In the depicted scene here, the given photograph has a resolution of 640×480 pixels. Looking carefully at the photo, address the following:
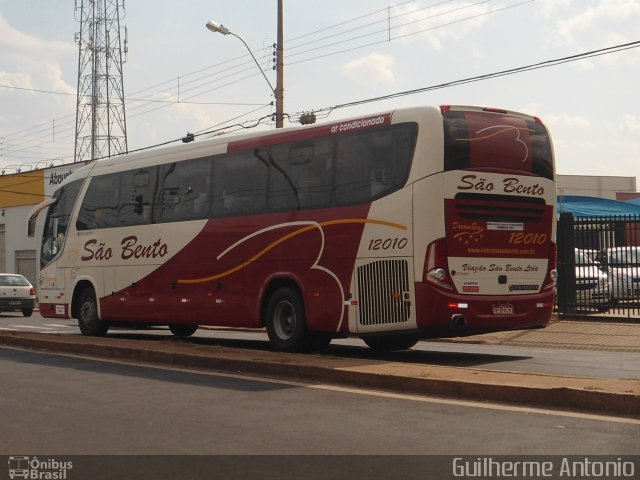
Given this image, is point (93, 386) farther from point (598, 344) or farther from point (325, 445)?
point (598, 344)

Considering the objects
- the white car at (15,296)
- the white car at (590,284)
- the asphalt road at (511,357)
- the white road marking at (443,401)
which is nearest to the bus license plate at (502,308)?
the asphalt road at (511,357)

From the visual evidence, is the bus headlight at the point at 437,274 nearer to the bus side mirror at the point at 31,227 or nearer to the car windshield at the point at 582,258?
the car windshield at the point at 582,258

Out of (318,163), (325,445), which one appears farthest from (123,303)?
(325,445)

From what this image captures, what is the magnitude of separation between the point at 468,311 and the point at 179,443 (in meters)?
6.36

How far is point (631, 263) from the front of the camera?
1975cm

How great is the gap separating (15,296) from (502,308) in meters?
24.1

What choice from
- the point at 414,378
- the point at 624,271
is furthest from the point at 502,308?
the point at 624,271

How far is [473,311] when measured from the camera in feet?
42.1

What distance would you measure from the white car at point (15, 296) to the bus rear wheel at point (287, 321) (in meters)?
20.7

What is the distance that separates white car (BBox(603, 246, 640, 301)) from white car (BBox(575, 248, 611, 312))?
0.19m

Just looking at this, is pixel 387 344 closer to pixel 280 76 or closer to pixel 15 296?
pixel 280 76

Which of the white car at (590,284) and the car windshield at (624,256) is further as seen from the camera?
the white car at (590,284)

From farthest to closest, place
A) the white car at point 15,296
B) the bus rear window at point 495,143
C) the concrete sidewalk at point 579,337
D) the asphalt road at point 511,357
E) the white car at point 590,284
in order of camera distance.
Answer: the white car at point 15,296 < the white car at point 590,284 < the concrete sidewalk at point 579,337 < the bus rear window at point 495,143 < the asphalt road at point 511,357

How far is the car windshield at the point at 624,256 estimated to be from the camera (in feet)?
65.4
